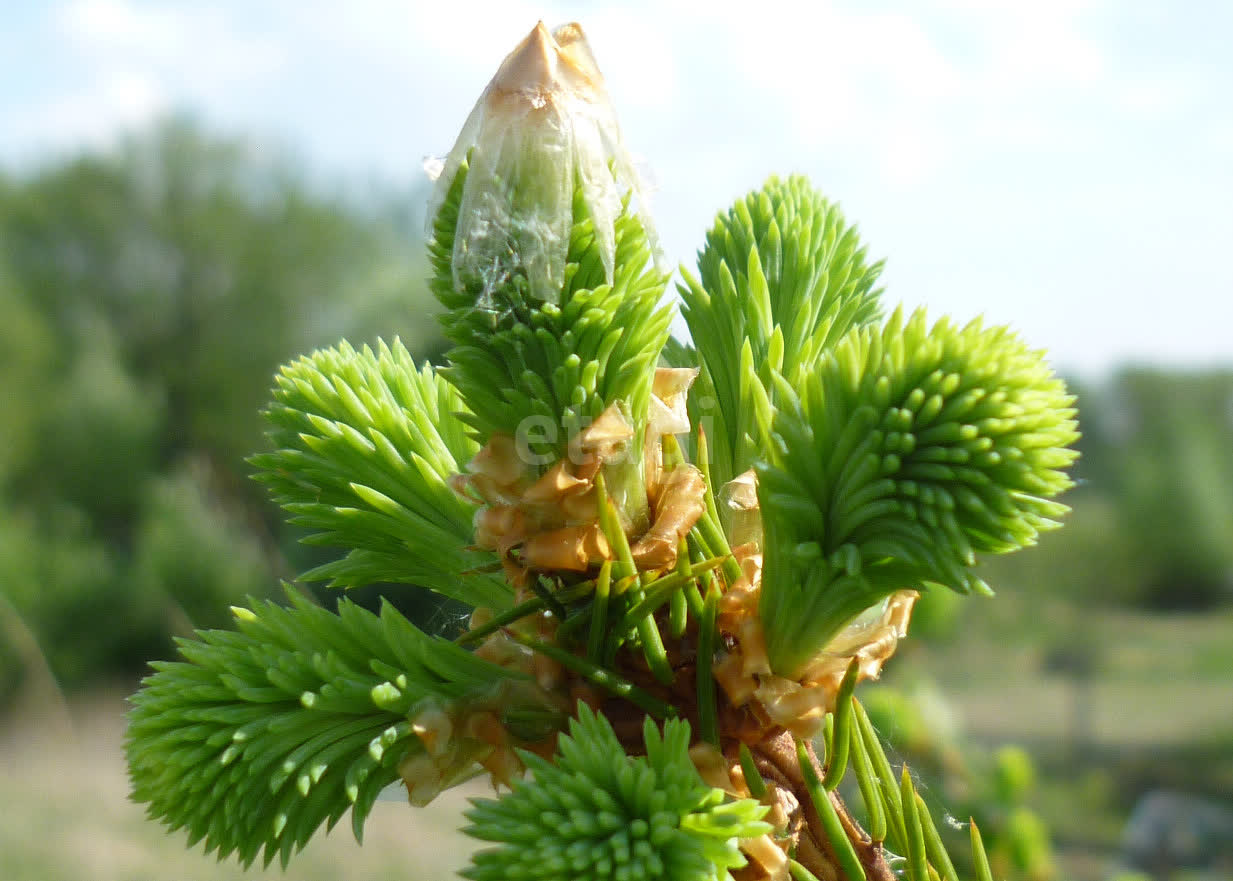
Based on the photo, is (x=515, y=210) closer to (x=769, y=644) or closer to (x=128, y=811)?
(x=769, y=644)

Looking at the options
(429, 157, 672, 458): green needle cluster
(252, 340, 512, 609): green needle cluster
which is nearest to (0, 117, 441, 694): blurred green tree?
(252, 340, 512, 609): green needle cluster

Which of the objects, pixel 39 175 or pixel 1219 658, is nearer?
pixel 1219 658

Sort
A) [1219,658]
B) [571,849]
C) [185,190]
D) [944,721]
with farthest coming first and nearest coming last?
1. [185,190]
2. [1219,658]
3. [944,721]
4. [571,849]

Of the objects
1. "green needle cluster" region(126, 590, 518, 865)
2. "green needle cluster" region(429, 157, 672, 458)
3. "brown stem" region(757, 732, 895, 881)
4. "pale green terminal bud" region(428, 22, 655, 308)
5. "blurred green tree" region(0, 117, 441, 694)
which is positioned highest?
"blurred green tree" region(0, 117, 441, 694)

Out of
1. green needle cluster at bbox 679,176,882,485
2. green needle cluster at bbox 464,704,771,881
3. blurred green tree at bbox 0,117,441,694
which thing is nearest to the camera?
green needle cluster at bbox 464,704,771,881

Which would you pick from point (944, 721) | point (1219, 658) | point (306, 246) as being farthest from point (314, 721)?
point (306, 246)

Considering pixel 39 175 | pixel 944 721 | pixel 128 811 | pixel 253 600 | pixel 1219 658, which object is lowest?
pixel 1219 658

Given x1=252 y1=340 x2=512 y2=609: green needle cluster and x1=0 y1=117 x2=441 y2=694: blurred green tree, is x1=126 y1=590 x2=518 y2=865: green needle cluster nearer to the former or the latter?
x1=252 y1=340 x2=512 y2=609: green needle cluster
